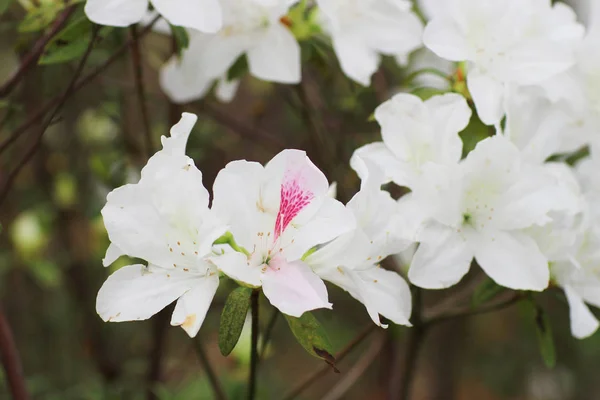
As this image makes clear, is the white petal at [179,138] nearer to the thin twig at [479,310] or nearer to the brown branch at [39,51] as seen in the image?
the brown branch at [39,51]

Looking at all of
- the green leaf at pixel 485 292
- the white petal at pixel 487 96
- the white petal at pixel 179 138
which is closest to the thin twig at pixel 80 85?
the white petal at pixel 179 138

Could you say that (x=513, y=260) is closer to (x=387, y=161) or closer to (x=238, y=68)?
(x=387, y=161)

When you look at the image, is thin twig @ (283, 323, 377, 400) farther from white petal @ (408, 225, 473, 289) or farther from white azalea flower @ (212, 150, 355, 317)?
white azalea flower @ (212, 150, 355, 317)

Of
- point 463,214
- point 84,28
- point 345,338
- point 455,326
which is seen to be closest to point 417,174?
point 463,214

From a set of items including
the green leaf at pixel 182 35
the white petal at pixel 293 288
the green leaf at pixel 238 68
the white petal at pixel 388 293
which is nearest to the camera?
the white petal at pixel 293 288

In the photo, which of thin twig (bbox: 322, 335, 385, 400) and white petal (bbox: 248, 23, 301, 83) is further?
thin twig (bbox: 322, 335, 385, 400)

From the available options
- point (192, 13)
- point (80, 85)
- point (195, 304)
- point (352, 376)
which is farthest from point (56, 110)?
point (352, 376)

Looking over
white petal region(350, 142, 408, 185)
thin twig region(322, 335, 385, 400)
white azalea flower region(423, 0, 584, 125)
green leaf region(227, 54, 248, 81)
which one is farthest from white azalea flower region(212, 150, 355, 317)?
thin twig region(322, 335, 385, 400)
